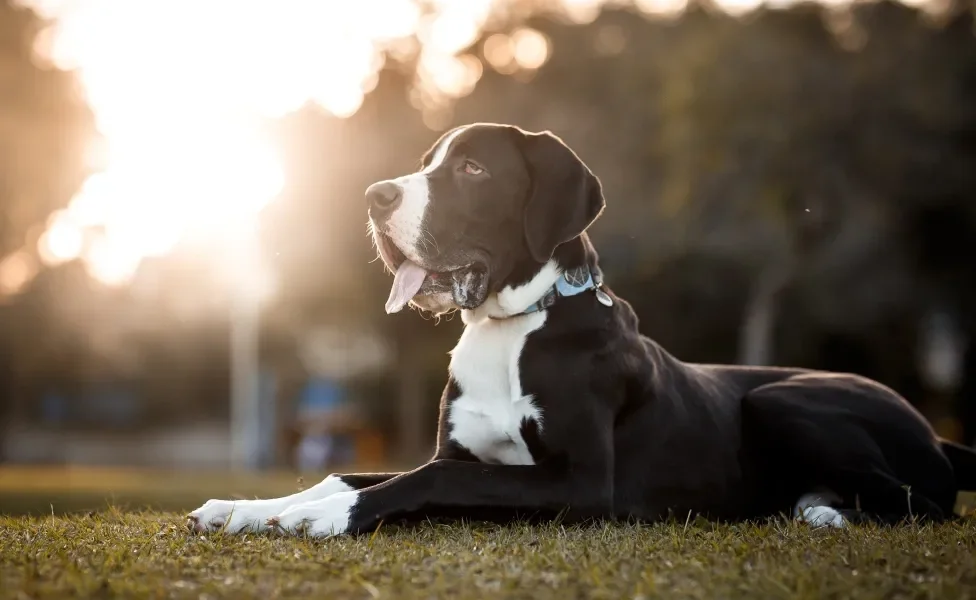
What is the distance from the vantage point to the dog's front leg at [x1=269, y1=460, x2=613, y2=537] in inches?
175

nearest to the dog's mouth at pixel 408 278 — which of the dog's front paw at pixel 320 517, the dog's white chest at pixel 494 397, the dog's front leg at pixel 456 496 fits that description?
the dog's white chest at pixel 494 397

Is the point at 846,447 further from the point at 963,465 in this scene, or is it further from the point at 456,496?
the point at 456,496

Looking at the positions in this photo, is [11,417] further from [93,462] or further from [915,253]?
[915,253]

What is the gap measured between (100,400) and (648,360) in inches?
1881

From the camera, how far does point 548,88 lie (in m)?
28.8

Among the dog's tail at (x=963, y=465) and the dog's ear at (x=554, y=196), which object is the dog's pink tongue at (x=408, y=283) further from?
the dog's tail at (x=963, y=465)

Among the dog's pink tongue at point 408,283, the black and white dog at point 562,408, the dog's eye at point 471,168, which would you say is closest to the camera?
the black and white dog at point 562,408

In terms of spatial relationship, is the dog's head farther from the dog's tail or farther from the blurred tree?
the blurred tree

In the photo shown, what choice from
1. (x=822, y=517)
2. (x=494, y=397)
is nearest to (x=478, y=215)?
(x=494, y=397)

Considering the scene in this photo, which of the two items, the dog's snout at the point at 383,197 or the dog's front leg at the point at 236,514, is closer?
the dog's front leg at the point at 236,514

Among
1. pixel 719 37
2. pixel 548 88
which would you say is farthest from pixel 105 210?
pixel 719 37

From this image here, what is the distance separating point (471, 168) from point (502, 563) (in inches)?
89.7

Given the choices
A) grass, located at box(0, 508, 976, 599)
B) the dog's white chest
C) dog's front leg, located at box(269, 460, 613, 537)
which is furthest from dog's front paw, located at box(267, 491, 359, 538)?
the dog's white chest

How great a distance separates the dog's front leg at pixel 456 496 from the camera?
4.45 metres
